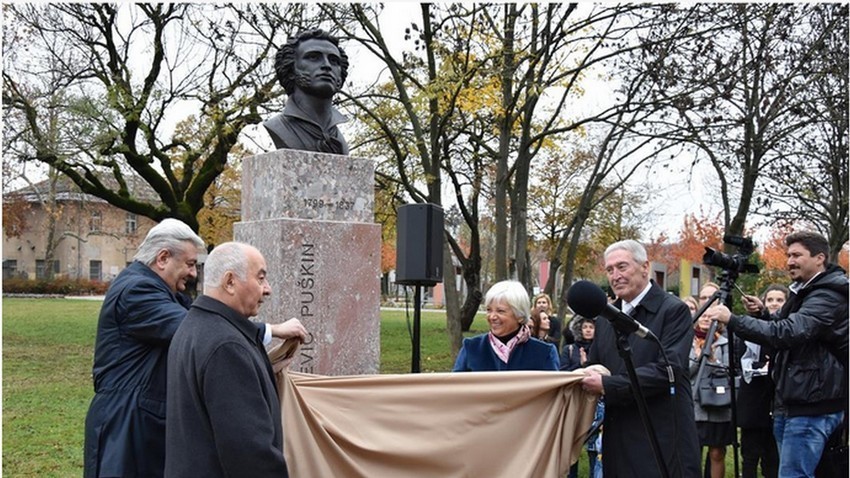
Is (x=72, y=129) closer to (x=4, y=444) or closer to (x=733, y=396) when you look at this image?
(x=4, y=444)

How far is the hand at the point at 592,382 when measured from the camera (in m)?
3.97

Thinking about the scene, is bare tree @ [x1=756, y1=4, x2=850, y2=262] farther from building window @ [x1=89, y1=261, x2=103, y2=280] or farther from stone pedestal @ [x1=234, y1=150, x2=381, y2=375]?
building window @ [x1=89, y1=261, x2=103, y2=280]

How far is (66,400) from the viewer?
13547mm

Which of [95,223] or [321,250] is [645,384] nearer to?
[321,250]

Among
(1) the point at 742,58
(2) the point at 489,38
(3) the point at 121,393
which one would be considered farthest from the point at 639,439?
(1) the point at 742,58

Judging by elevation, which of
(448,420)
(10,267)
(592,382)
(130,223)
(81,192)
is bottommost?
(448,420)

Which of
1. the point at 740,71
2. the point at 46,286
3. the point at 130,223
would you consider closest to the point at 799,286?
the point at 740,71

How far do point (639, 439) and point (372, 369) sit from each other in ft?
8.18

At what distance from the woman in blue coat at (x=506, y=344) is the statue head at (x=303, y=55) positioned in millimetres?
2224

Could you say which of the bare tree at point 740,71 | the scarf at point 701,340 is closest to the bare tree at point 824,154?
the bare tree at point 740,71

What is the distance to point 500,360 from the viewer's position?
15.6ft

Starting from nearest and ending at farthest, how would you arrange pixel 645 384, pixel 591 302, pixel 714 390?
1. pixel 591 302
2. pixel 645 384
3. pixel 714 390

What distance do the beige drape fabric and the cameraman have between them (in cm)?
161

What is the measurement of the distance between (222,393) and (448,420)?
1510 millimetres
